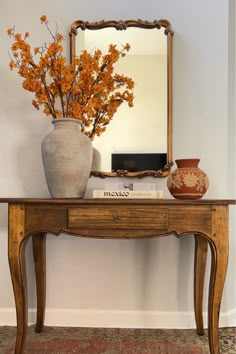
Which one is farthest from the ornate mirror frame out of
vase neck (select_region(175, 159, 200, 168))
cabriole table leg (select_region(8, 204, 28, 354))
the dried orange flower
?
cabriole table leg (select_region(8, 204, 28, 354))

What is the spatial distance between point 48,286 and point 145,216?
879 millimetres

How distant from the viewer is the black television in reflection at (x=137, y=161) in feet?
6.11

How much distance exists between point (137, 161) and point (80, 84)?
1.73 ft

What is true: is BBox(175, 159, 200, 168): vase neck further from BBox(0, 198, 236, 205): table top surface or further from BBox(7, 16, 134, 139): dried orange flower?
BBox(7, 16, 134, 139): dried orange flower

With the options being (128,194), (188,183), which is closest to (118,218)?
(128,194)

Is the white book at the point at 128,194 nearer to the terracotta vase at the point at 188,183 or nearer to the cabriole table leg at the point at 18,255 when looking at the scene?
the terracotta vase at the point at 188,183

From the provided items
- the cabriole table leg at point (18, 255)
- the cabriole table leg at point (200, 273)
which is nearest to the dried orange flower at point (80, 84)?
the cabriole table leg at point (18, 255)

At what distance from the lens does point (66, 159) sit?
1488mm

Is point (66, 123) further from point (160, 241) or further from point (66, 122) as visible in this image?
point (160, 241)

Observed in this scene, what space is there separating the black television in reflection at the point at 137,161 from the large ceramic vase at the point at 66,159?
342mm

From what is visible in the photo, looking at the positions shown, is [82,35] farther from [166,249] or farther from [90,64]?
[166,249]

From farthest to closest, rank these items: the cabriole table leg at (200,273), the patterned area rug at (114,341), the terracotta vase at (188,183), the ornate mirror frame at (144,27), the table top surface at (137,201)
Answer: the ornate mirror frame at (144,27)
the cabriole table leg at (200,273)
the patterned area rug at (114,341)
the terracotta vase at (188,183)
the table top surface at (137,201)

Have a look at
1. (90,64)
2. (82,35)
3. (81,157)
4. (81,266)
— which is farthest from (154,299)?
(82,35)

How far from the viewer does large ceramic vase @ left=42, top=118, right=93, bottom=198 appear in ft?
4.90
